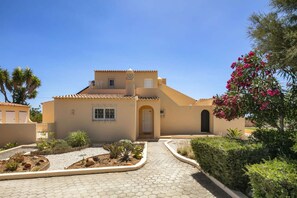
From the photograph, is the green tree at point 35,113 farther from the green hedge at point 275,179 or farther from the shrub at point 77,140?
the green hedge at point 275,179

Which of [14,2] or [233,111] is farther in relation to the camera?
[14,2]

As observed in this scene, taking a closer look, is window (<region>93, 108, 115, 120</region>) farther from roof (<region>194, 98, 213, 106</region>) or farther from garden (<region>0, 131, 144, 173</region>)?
roof (<region>194, 98, 213, 106</region>)

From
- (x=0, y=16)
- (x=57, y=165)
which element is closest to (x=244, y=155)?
(x=57, y=165)

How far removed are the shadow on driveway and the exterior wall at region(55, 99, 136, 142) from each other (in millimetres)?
10802

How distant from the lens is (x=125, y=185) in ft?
25.5

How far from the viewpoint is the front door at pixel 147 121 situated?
24.2 meters

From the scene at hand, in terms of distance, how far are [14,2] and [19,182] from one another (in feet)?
33.6

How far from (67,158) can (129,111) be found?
7.55 meters

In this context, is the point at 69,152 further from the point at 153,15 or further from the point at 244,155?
the point at 244,155

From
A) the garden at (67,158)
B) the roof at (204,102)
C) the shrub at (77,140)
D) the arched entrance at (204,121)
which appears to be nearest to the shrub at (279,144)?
the garden at (67,158)

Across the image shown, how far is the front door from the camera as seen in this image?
2425 cm

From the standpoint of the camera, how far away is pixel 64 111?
744 inches

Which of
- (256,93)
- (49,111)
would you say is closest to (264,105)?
(256,93)

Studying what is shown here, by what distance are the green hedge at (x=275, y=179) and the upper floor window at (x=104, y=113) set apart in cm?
1531
